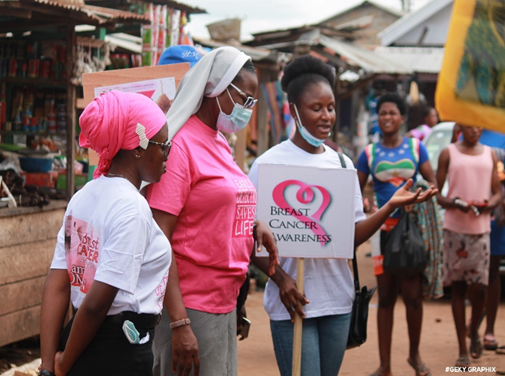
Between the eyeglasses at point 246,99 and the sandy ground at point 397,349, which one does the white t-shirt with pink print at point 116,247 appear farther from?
the sandy ground at point 397,349

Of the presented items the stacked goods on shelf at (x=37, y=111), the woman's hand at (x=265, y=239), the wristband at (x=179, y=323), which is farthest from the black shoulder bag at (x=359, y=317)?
the stacked goods on shelf at (x=37, y=111)

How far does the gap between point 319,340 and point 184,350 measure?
3.80 ft

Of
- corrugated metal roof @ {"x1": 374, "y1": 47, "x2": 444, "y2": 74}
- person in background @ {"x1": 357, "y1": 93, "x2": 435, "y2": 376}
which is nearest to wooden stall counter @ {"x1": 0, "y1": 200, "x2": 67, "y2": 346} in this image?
person in background @ {"x1": 357, "y1": 93, "x2": 435, "y2": 376}

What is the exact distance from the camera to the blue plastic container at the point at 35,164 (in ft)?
23.2

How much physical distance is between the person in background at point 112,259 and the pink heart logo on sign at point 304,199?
1136 millimetres

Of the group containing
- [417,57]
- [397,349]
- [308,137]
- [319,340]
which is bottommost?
[397,349]

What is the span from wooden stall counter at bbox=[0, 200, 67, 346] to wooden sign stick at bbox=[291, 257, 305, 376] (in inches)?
117

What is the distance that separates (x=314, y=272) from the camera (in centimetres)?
414

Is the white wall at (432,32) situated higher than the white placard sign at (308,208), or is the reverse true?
the white wall at (432,32)

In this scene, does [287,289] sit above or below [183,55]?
below

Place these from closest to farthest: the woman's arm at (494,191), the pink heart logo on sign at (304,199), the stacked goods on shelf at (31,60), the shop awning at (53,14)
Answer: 1. the pink heart logo on sign at (304,199)
2. the shop awning at (53,14)
3. the stacked goods on shelf at (31,60)
4. the woman's arm at (494,191)

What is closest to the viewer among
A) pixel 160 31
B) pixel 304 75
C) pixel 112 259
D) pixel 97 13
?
pixel 112 259

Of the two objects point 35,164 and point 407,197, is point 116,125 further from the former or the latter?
point 35,164

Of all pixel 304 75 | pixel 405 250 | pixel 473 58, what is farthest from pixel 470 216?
pixel 473 58
